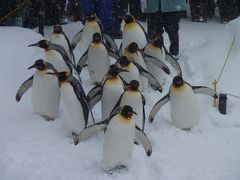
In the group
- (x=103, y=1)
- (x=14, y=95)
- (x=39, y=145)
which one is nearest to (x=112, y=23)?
(x=103, y=1)

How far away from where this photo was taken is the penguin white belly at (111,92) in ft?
18.3

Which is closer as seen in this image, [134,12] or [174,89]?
[174,89]

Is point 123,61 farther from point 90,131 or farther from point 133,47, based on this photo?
point 90,131

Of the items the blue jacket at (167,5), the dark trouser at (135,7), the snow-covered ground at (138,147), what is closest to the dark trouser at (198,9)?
the dark trouser at (135,7)

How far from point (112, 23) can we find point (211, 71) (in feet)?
5.66

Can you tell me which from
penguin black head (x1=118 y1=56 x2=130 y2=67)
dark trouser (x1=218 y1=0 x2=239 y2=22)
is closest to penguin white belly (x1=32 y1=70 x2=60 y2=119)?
penguin black head (x1=118 y1=56 x2=130 y2=67)

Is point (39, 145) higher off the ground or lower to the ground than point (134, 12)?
lower

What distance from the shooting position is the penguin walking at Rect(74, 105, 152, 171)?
192 inches

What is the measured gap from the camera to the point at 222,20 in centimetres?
929

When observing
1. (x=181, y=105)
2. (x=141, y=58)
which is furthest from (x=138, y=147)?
(x=141, y=58)

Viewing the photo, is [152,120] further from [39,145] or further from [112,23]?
[112,23]

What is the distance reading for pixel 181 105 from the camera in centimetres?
586

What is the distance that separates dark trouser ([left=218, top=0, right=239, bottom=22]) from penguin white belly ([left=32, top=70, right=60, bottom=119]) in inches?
160

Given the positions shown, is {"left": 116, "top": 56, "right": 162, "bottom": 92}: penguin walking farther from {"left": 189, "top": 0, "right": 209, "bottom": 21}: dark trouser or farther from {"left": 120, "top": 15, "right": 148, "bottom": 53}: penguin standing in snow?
{"left": 189, "top": 0, "right": 209, "bottom": 21}: dark trouser
